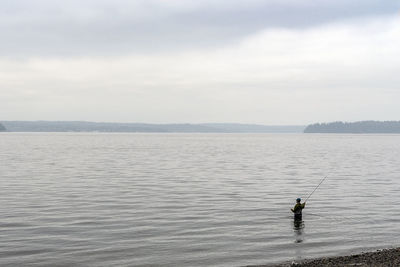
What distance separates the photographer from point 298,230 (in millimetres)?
22750

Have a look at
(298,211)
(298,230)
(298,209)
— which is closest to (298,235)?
(298,230)

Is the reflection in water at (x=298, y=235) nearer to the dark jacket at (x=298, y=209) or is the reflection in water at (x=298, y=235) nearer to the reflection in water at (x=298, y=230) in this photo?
the reflection in water at (x=298, y=230)

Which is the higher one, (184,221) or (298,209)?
(298,209)

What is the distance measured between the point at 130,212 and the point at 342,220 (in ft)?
41.8

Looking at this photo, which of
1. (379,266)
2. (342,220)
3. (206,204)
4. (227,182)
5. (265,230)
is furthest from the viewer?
(227,182)

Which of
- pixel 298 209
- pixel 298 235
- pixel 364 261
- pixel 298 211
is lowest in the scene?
pixel 298 235

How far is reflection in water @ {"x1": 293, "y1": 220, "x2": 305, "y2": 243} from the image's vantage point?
20959 mm

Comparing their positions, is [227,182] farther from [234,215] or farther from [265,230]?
[265,230]

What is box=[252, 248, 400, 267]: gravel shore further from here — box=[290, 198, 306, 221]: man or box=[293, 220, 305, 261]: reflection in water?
box=[290, 198, 306, 221]: man

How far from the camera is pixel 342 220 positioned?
83.6 feet

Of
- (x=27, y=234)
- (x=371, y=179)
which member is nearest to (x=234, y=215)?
(x=27, y=234)

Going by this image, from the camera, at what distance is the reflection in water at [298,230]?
21.0 m

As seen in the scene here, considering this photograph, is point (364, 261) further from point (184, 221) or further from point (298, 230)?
point (184, 221)

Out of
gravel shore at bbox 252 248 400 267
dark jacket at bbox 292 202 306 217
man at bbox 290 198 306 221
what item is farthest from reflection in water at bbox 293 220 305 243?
gravel shore at bbox 252 248 400 267
